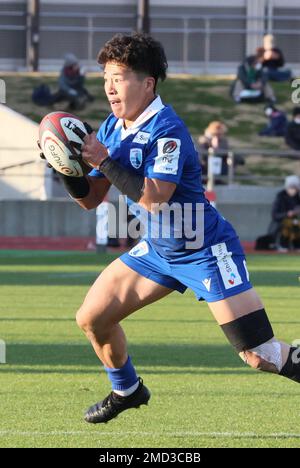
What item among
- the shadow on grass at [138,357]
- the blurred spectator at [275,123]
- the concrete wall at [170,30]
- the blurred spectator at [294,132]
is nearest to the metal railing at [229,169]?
the blurred spectator at [294,132]

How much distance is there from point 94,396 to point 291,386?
142 cm

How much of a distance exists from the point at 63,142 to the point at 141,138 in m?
0.45

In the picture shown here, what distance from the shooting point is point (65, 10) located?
120 ft

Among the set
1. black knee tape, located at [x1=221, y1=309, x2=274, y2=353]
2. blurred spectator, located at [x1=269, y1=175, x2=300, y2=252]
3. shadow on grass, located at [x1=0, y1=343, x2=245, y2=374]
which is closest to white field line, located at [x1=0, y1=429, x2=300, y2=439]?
black knee tape, located at [x1=221, y1=309, x2=274, y2=353]

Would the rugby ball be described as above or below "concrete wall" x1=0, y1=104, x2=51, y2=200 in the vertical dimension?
above

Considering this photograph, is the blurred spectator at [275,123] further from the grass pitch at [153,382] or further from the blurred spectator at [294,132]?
the grass pitch at [153,382]

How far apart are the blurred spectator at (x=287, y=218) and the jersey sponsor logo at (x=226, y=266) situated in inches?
583

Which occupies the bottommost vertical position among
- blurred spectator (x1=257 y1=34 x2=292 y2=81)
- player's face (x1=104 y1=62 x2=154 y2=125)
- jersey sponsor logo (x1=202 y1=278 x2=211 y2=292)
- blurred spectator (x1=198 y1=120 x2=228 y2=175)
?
blurred spectator (x1=198 y1=120 x2=228 y2=175)

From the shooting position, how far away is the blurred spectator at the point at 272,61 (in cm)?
3048

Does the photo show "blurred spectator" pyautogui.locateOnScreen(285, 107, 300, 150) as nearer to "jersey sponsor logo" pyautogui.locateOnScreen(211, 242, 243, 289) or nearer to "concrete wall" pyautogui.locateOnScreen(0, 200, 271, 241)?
"concrete wall" pyautogui.locateOnScreen(0, 200, 271, 241)

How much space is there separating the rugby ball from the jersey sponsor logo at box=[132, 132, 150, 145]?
1.01ft

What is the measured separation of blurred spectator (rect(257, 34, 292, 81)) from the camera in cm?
3048
